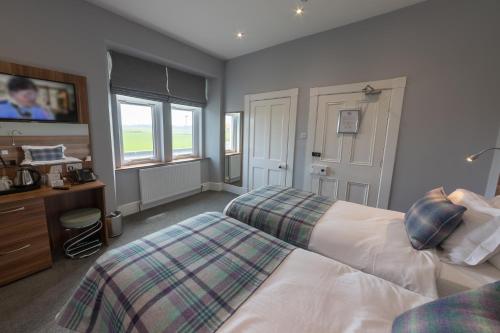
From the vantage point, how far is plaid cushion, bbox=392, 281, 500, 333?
57 centimetres

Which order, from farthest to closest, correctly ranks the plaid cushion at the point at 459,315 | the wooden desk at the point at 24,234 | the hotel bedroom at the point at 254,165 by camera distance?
the wooden desk at the point at 24,234, the hotel bedroom at the point at 254,165, the plaid cushion at the point at 459,315

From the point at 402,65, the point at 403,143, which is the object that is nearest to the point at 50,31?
the point at 402,65

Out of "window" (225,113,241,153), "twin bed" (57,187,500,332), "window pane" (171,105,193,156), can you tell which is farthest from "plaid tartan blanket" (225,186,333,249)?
"window pane" (171,105,193,156)

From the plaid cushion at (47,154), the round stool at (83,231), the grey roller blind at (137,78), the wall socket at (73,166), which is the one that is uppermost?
the grey roller blind at (137,78)

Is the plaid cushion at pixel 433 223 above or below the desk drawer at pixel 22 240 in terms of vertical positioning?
above

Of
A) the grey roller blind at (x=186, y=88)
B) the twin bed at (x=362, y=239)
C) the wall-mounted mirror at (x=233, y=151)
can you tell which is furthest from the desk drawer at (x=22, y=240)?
the wall-mounted mirror at (x=233, y=151)

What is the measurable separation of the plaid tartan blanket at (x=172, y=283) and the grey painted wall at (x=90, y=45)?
193cm

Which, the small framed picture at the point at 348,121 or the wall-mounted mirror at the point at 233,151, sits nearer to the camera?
the small framed picture at the point at 348,121

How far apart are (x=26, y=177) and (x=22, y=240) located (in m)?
0.59

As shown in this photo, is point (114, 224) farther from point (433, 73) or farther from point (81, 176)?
point (433, 73)

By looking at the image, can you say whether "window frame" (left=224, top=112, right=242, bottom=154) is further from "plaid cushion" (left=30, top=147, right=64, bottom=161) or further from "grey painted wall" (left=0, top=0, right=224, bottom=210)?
"plaid cushion" (left=30, top=147, right=64, bottom=161)

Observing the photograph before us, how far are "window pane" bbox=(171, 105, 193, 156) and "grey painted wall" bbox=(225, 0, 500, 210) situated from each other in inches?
102

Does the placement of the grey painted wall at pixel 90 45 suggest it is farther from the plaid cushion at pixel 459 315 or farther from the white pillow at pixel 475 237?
the white pillow at pixel 475 237

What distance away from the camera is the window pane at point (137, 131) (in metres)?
3.12
